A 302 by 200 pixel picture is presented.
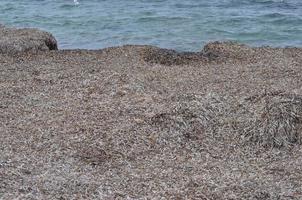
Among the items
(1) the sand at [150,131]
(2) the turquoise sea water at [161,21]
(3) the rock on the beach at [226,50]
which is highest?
(1) the sand at [150,131]

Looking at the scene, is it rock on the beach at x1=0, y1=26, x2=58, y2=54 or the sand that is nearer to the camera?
the sand

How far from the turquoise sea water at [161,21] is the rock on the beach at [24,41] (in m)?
1.30

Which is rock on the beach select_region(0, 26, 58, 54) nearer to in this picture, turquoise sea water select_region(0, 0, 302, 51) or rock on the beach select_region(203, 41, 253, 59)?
turquoise sea water select_region(0, 0, 302, 51)

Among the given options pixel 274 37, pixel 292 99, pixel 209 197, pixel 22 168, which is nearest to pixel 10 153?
pixel 22 168

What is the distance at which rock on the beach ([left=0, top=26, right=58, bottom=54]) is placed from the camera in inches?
447

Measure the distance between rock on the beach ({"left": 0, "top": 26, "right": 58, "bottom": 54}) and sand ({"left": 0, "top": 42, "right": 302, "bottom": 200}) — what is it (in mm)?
1232

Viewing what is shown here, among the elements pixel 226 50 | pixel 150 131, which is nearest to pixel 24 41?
pixel 226 50

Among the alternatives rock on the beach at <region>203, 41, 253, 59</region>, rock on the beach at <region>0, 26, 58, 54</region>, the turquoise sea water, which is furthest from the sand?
the turquoise sea water

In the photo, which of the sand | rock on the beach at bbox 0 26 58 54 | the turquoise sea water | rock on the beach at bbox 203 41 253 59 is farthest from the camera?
the turquoise sea water

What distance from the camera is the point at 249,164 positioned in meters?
6.20

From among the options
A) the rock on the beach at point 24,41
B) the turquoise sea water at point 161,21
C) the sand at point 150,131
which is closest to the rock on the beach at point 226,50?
the sand at point 150,131

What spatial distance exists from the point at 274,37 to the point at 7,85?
7475 millimetres

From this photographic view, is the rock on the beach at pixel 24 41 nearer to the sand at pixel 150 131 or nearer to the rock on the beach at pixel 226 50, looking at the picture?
the sand at pixel 150 131

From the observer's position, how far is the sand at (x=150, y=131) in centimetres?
553
